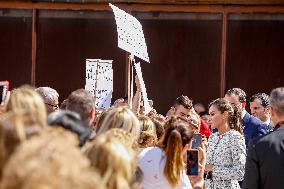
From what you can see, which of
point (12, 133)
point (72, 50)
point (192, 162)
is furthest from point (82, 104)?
point (72, 50)

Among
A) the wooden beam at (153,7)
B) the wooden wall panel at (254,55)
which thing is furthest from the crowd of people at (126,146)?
the wooden beam at (153,7)

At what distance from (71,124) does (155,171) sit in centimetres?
174

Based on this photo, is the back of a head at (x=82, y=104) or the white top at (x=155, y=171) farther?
the white top at (x=155, y=171)

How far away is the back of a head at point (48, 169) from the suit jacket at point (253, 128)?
255 inches

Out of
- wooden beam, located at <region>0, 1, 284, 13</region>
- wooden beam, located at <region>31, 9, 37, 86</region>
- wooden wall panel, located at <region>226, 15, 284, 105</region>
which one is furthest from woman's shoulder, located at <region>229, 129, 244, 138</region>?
wooden beam, located at <region>31, 9, 37, 86</region>

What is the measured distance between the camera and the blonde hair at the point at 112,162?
116 inches

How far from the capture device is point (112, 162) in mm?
3006

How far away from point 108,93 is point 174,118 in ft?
11.8

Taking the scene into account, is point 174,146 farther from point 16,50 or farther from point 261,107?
point 16,50

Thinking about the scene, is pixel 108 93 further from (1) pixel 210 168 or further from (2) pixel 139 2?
(2) pixel 139 2

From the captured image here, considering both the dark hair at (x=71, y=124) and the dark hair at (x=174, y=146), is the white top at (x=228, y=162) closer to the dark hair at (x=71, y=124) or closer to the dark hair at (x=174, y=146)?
the dark hair at (x=174, y=146)

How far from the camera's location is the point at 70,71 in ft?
45.1

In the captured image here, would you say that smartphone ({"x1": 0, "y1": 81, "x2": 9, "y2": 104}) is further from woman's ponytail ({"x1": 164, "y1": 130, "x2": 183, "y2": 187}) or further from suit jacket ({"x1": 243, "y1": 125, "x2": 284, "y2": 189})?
suit jacket ({"x1": 243, "y1": 125, "x2": 284, "y2": 189})

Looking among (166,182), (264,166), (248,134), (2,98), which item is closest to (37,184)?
(166,182)
